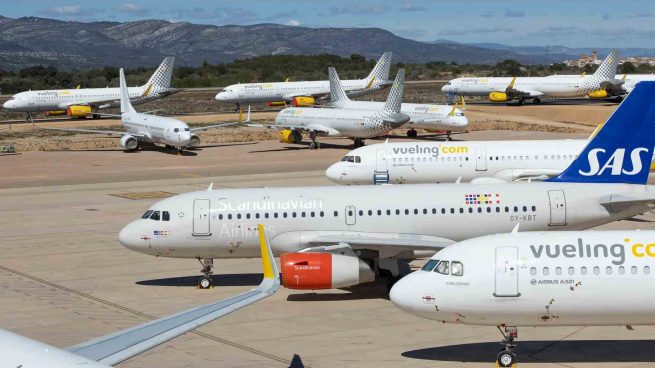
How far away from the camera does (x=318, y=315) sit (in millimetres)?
31531

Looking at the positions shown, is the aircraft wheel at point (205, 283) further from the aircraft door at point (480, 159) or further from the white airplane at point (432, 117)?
the white airplane at point (432, 117)

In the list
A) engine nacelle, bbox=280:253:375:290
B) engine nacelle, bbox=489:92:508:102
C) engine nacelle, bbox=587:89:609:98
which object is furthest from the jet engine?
engine nacelle, bbox=587:89:609:98

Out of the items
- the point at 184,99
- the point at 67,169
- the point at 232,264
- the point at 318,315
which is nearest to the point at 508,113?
the point at 184,99

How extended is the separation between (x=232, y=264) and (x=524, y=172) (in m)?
19.8

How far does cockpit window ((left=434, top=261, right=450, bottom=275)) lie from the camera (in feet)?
82.1

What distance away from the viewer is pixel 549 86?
138750mm

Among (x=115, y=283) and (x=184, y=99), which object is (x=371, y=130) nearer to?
(x=115, y=283)

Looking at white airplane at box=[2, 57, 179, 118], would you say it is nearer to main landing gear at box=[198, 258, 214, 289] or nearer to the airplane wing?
main landing gear at box=[198, 258, 214, 289]

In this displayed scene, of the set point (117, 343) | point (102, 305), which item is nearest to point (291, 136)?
point (102, 305)

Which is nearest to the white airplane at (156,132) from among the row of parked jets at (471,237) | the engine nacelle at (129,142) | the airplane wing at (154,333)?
the engine nacelle at (129,142)

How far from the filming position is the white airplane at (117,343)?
14234mm

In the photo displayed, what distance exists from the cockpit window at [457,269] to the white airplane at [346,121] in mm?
58407

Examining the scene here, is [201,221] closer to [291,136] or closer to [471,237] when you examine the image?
[471,237]

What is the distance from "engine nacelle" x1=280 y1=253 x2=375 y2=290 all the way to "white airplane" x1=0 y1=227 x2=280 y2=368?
12018 millimetres
